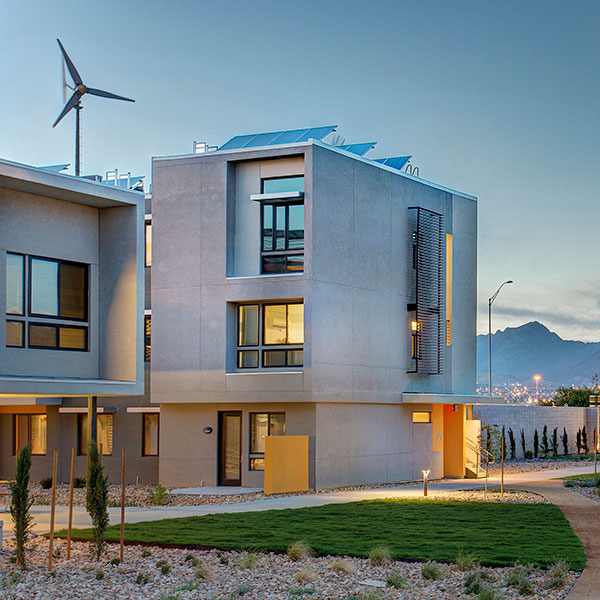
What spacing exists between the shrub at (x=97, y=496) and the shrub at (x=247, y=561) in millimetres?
2048

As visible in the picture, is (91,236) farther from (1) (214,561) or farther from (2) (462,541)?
(2) (462,541)

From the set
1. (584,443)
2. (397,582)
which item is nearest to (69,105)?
(397,582)

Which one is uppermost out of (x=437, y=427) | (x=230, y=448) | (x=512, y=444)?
(x=437, y=427)

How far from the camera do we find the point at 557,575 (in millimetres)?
13758

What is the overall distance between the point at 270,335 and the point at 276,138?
641cm

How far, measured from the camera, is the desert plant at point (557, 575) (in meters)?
13.5

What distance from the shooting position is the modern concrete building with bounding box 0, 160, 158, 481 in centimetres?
1772

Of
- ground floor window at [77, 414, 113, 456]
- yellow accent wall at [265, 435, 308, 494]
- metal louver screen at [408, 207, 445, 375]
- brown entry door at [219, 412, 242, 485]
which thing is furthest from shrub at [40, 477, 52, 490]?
metal louver screen at [408, 207, 445, 375]

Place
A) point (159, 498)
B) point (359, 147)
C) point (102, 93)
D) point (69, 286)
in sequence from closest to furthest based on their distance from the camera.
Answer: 1. point (69, 286)
2. point (159, 498)
3. point (102, 93)
4. point (359, 147)

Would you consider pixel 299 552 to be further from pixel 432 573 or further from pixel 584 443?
pixel 584 443

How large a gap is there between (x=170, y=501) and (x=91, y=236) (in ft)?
29.7

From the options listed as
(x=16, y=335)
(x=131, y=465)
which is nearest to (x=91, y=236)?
(x=16, y=335)

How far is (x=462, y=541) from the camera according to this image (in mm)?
17219

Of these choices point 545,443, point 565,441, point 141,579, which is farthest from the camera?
point 565,441
